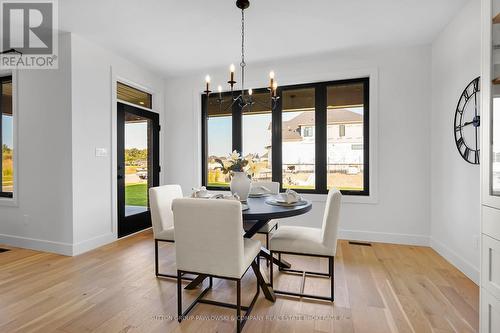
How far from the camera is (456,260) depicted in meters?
2.69

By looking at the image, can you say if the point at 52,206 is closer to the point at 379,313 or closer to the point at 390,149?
the point at 379,313

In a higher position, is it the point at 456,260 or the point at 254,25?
the point at 254,25

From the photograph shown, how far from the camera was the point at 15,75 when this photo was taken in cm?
335

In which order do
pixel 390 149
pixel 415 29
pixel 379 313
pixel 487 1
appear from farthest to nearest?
pixel 390 149 < pixel 415 29 < pixel 379 313 < pixel 487 1

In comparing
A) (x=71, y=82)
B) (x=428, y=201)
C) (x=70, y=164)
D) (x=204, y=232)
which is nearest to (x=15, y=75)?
(x=71, y=82)

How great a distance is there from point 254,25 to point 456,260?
335cm

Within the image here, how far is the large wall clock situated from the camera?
2.35 metres

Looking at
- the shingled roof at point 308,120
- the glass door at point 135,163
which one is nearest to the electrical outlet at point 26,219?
the glass door at point 135,163

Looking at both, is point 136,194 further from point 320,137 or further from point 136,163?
point 320,137

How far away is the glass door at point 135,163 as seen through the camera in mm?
3744

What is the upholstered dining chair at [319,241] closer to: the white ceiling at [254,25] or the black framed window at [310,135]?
the black framed window at [310,135]

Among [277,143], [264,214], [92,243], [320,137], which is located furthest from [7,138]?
[320,137]

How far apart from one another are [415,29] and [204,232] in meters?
3.28

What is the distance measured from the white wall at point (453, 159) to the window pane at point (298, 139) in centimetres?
156
